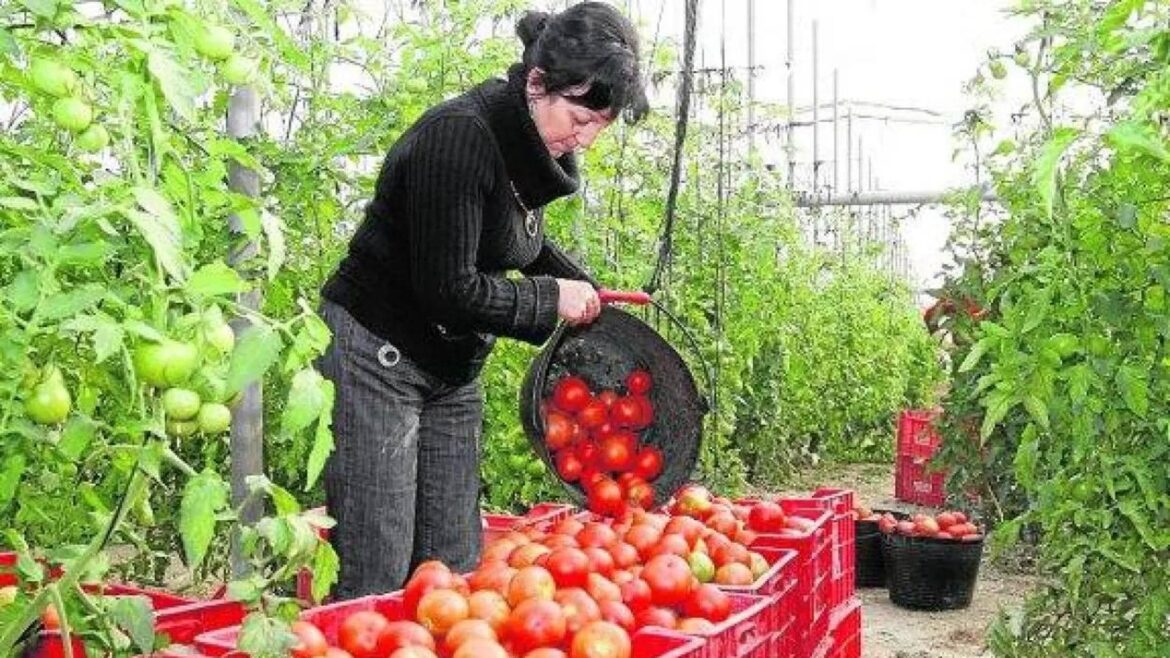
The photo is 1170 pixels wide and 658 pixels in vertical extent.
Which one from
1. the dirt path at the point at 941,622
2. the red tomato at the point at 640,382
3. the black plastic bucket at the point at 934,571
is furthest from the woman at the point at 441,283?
the black plastic bucket at the point at 934,571

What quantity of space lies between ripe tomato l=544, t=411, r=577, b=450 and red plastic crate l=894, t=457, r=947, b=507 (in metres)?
4.25

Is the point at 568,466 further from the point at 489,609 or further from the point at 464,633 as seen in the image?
the point at 464,633

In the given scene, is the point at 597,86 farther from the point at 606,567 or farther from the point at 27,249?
the point at 27,249

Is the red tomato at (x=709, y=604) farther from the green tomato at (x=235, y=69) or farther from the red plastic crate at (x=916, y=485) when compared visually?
the red plastic crate at (x=916, y=485)

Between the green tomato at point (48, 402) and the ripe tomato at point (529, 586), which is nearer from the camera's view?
the green tomato at point (48, 402)

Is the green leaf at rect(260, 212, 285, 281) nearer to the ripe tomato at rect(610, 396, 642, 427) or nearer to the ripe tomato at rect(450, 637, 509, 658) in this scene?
the ripe tomato at rect(450, 637, 509, 658)

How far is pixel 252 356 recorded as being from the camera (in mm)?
1351

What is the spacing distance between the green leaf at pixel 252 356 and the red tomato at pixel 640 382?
1938 mm

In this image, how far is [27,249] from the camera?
4.42ft

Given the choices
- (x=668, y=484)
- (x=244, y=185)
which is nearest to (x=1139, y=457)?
(x=668, y=484)

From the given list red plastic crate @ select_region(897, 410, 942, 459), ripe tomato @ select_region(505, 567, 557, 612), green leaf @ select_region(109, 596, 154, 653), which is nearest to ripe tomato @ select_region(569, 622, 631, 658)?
ripe tomato @ select_region(505, 567, 557, 612)

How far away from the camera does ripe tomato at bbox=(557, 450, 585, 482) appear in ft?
10.2

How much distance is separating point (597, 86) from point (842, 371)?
6.83 meters

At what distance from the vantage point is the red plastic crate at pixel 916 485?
705 cm
